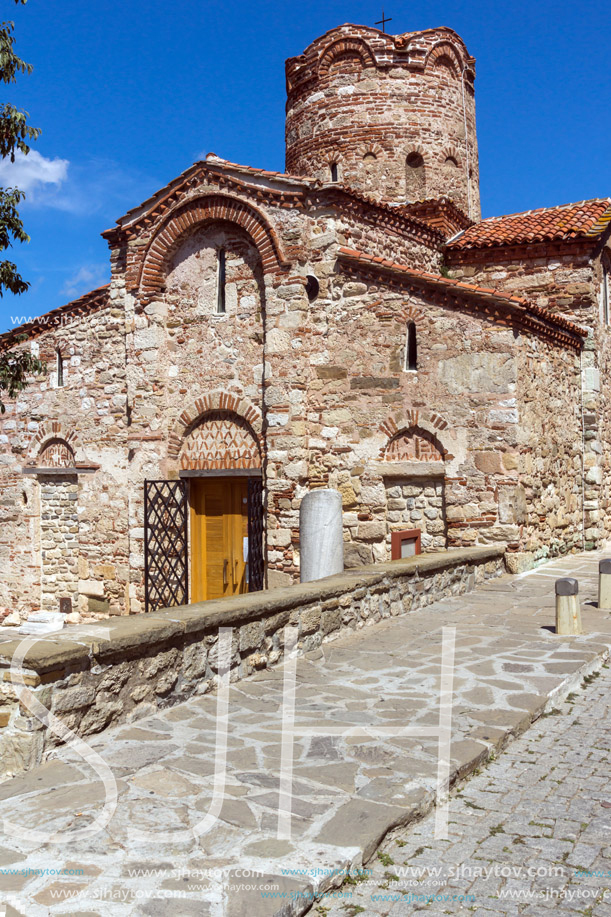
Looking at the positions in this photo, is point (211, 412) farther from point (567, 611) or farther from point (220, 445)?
point (567, 611)

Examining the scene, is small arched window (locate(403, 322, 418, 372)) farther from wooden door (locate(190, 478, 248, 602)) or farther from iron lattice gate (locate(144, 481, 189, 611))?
iron lattice gate (locate(144, 481, 189, 611))

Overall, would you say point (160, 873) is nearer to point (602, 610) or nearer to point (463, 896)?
point (463, 896)

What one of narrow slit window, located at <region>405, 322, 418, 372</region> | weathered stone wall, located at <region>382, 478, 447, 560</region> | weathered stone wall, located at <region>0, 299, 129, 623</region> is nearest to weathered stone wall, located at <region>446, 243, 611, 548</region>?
weathered stone wall, located at <region>382, 478, 447, 560</region>

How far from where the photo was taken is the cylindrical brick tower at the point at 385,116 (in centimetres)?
1536

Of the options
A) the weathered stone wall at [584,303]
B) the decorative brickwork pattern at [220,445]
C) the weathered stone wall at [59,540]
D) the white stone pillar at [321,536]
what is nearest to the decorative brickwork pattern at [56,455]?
the weathered stone wall at [59,540]

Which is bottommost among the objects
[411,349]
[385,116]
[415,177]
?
[411,349]

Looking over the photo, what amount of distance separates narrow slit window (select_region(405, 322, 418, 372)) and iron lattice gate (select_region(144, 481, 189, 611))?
4021 millimetres

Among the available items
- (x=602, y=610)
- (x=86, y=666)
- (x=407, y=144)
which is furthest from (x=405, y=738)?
(x=407, y=144)

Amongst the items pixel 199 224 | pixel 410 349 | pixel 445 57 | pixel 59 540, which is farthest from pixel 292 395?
pixel 445 57

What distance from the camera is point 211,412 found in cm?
1207

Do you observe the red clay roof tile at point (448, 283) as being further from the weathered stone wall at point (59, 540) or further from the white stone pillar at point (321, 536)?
the weathered stone wall at point (59, 540)

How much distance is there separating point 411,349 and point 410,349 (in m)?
0.01

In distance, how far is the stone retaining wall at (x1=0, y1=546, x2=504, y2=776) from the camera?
12.7 ft

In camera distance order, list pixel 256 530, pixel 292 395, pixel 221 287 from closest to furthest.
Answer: pixel 292 395 < pixel 256 530 < pixel 221 287
